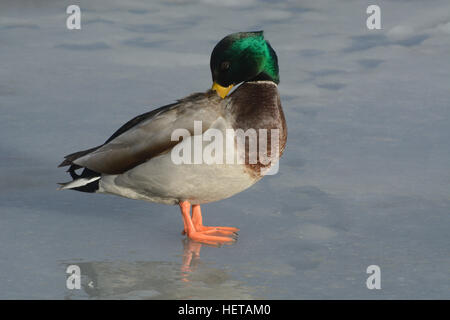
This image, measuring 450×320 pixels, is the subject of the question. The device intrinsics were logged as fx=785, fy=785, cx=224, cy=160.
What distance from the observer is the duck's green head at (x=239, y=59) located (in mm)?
4547

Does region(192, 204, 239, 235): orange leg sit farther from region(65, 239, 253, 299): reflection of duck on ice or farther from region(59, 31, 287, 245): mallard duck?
region(65, 239, 253, 299): reflection of duck on ice

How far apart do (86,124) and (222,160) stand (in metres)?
2.75

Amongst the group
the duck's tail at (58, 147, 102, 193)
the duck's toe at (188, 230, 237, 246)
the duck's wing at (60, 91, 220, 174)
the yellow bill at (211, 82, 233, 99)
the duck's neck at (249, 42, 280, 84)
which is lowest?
the duck's toe at (188, 230, 237, 246)

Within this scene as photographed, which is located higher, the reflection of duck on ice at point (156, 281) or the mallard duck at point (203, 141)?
the mallard duck at point (203, 141)

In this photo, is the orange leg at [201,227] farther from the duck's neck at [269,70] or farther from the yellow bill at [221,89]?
the duck's neck at [269,70]

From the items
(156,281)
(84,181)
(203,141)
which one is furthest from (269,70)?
(156,281)

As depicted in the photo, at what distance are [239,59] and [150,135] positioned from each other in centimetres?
68

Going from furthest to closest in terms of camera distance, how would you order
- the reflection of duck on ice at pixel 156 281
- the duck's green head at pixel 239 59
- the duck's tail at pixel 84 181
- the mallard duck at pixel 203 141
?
the duck's tail at pixel 84 181, the duck's green head at pixel 239 59, the mallard duck at pixel 203 141, the reflection of duck on ice at pixel 156 281

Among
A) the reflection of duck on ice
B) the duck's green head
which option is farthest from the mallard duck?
the reflection of duck on ice

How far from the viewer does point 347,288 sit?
3.81m

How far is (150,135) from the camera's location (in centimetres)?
451

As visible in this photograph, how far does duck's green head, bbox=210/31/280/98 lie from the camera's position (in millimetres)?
4547

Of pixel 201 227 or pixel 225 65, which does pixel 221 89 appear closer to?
pixel 225 65

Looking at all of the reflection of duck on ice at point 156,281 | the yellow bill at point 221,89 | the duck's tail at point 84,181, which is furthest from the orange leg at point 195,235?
the yellow bill at point 221,89
